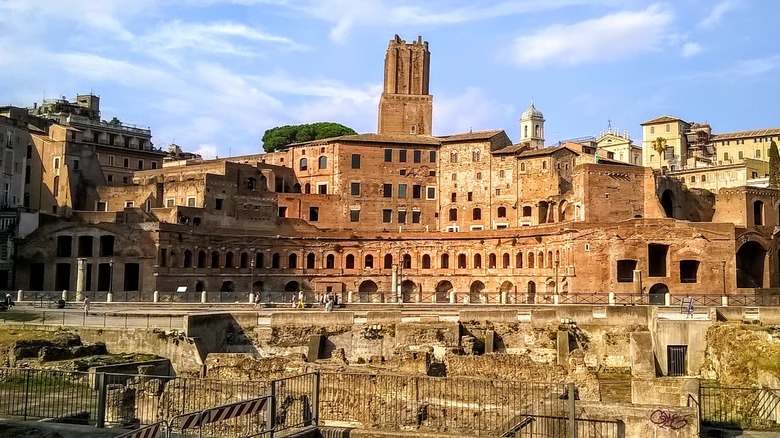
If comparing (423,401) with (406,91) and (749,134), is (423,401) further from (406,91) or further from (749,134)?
(749,134)

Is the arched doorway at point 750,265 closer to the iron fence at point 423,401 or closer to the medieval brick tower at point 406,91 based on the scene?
the medieval brick tower at point 406,91

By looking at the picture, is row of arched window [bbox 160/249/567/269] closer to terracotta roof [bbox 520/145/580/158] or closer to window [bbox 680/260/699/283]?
window [bbox 680/260/699/283]

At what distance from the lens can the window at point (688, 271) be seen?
55.4 m

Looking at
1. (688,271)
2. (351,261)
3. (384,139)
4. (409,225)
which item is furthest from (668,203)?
(351,261)

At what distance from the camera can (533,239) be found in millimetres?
64250

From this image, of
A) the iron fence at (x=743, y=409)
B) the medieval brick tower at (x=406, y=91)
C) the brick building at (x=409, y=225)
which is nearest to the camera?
the iron fence at (x=743, y=409)

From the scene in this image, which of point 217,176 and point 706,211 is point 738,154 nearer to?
point 706,211

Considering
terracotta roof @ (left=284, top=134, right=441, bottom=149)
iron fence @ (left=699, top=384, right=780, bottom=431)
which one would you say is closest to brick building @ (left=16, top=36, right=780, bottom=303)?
terracotta roof @ (left=284, top=134, right=441, bottom=149)

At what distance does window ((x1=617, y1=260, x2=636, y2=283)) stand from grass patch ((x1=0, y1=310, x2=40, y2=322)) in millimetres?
40040

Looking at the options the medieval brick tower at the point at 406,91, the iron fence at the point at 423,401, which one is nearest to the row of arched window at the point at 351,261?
the medieval brick tower at the point at 406,91

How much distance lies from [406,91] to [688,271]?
1564 inches

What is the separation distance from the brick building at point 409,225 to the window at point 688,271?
22 centimetres

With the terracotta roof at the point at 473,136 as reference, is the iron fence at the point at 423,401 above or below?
A: below

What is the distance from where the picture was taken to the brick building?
5662 cm
